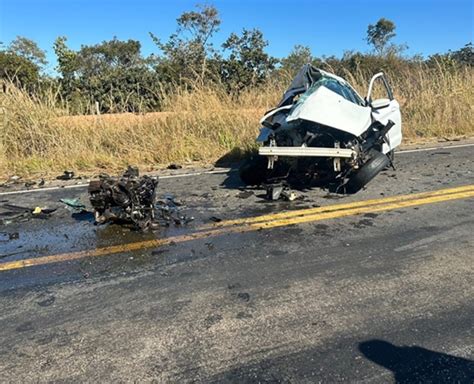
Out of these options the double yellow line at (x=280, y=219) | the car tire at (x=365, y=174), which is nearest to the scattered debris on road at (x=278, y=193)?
the double yellow line at (x=280, y=219)

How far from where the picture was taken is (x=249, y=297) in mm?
3486

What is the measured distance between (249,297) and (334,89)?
4.50 metres

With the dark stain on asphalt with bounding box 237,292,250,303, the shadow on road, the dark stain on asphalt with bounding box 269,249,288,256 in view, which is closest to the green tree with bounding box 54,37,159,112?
the dark stain on asphalt with bounding box 269,249,288,256

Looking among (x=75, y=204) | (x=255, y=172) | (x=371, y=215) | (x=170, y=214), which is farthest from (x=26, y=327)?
(x=255, y=172)

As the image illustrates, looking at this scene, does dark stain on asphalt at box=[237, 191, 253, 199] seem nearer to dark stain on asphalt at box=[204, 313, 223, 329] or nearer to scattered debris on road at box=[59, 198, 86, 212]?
scattered debris on road at box=[59, 198, 86, 212]

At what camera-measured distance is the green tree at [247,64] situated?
1356 cm

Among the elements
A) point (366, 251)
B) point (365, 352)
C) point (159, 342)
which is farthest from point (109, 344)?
point (366, 251)

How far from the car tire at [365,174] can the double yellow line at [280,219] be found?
0.38 m

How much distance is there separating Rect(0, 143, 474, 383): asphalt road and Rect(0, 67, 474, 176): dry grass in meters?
3.97

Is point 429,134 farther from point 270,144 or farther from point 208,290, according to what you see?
point 208,290

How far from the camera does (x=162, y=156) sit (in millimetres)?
9914

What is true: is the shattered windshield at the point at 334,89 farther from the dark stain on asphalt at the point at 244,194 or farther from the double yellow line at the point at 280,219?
the double yellow line at the point at 280,219

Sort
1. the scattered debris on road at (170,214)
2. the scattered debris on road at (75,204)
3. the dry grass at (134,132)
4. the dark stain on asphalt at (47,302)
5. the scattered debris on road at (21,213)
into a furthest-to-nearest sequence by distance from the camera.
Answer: the dry grass at (134,132) < the scattered debris on road at (75,204) < the scattered debris on road at (21,213) < the scattered debris on road at (170,214) < the dark stain on asphalt at (47,302)

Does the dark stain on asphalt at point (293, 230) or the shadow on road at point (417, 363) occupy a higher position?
the dark stain on asphalt at point (293, 230)
